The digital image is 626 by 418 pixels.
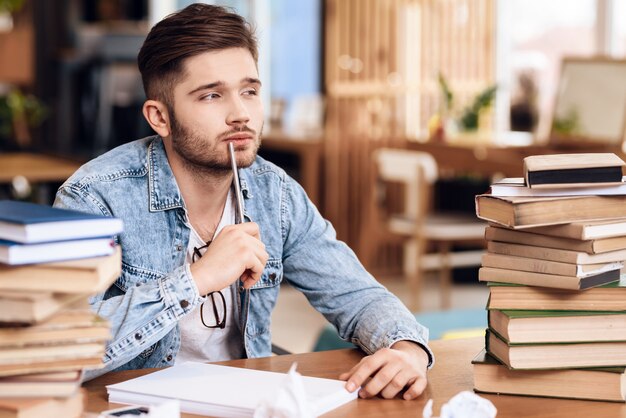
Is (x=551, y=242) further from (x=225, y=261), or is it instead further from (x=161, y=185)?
(x=161, y=185)

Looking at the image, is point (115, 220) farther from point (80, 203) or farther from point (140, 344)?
point (80, 203)

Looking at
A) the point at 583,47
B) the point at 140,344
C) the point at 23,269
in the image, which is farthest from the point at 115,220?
the point at 583,47

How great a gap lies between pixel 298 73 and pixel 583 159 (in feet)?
18.4

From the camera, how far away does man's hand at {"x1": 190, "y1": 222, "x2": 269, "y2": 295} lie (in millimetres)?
1508

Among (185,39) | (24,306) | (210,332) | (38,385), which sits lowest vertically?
(210,332)

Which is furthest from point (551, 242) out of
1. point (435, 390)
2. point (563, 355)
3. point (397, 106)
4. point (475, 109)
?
point (397, 106)

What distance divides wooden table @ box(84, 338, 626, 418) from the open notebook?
0.02 m

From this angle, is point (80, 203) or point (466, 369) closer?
point (466, 369)

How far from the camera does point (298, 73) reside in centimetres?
691

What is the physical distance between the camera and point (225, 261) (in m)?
1.51

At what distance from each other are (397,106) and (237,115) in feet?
15.1

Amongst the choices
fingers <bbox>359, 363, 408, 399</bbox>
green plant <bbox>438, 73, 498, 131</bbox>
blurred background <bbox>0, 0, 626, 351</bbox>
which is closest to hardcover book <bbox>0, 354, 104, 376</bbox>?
fingers <bbox>359, 363, 408, 399</bbox>

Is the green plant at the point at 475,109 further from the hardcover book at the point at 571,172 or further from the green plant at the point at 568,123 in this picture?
the hardcover book at the point at 571,172


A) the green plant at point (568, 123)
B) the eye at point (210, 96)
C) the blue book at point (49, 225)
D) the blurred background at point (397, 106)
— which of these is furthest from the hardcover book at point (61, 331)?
the green plant at point (568, 123)
